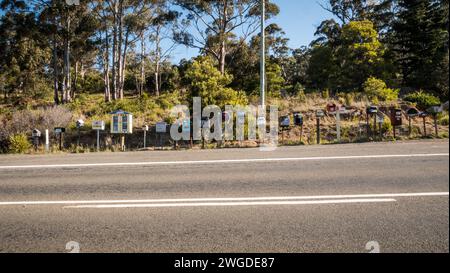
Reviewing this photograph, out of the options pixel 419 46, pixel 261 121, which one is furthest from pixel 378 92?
pixel 419 46

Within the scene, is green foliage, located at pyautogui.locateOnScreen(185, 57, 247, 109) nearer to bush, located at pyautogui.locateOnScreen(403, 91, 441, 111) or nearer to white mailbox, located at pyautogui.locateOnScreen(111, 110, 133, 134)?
white mailbox, located at pyautogui.locateOnScreen(111, 110, 133, 134)

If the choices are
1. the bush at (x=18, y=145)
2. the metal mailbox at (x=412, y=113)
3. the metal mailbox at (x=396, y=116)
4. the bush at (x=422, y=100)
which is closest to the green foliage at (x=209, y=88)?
the metal mailbox at (x=396, y=116)

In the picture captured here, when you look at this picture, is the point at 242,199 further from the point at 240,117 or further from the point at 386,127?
the point at 386,127

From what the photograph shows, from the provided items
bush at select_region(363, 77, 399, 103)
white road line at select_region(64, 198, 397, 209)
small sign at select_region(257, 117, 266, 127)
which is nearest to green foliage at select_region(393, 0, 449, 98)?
bush at select_region(363, 77, 399, 103)

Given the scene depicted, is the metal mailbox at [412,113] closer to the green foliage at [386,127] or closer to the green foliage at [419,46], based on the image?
the green foliage at [386,127]

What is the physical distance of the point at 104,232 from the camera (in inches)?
143

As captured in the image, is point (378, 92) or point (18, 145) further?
point (378, 92)

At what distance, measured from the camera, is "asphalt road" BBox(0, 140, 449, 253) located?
3.26 metres

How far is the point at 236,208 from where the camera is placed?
433cm

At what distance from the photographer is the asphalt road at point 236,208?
326 centimetres

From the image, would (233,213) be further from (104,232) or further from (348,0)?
(348,0)
